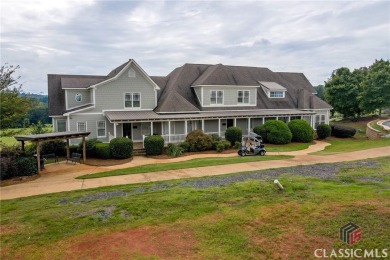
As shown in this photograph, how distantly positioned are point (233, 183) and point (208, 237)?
5.24 m

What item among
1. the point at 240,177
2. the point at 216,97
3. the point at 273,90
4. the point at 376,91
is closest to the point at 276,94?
the point at 273,90

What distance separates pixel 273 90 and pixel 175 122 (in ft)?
42.8

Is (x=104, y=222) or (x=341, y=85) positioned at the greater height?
(x=341, y=85)

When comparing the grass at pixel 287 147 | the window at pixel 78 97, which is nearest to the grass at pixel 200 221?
the grass at pixel 287 147

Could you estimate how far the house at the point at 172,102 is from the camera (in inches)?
1008

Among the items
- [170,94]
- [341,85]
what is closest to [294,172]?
[170,94]

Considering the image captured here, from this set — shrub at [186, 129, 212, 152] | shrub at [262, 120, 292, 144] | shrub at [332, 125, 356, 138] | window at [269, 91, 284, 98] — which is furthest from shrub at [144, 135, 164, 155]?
shrub at [332, 125, 356, 138]

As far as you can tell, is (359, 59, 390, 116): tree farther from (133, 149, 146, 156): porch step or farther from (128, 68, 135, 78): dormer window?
(133, 149, 146, 156): porch step

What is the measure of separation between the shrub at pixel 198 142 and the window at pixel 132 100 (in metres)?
6.23

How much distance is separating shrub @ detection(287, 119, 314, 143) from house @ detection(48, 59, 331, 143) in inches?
96.3

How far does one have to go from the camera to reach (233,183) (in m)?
12.5

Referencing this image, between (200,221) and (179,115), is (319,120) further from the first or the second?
(200,221)

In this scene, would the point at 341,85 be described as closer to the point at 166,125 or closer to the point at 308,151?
the point at 308,151

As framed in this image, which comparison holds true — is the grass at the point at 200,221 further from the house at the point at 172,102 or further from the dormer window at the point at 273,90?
the dormer window at the point at 273,90
